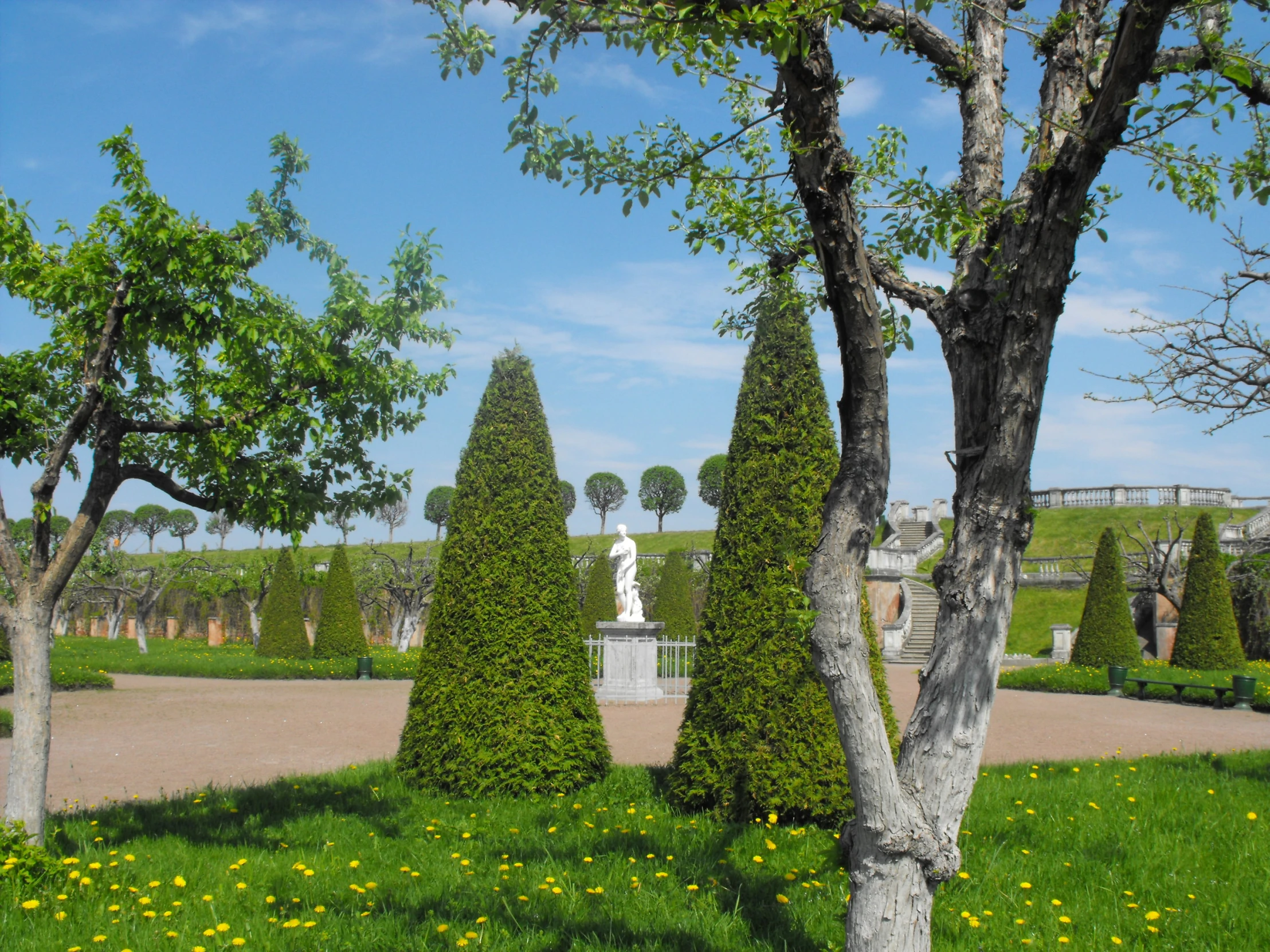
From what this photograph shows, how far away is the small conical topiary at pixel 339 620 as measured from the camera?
24.4 m

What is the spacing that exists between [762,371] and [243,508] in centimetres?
415

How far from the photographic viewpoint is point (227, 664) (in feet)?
74.3

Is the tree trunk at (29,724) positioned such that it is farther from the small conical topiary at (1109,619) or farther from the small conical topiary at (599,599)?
the small conical topiary at (1109,619)

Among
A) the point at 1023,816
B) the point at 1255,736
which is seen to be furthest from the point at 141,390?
the point at 1255,736

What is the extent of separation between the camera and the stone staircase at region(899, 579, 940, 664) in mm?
27016

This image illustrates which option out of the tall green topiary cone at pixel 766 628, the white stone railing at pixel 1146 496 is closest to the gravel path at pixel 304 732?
the tall green topiary cone at pixel 766 628

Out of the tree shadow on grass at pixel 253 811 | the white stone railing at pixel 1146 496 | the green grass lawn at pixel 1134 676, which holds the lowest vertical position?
the green grass lawn at pixel 1134 676

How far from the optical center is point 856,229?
120 inches

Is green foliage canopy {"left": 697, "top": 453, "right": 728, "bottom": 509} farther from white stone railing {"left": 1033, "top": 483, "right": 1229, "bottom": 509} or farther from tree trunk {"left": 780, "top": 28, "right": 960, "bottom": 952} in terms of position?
tree trunk {"left": 780, "top": 28, "right": 960, "bottom": 952}

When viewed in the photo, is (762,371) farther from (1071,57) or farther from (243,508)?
(243,508)

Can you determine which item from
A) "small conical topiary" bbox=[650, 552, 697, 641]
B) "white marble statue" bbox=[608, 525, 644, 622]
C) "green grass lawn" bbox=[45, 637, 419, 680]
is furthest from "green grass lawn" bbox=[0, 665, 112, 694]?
"small conical topiary" bbox=[650, 552, 697, 641]

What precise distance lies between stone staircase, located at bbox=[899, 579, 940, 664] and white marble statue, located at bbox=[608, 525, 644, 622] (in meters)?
11.6

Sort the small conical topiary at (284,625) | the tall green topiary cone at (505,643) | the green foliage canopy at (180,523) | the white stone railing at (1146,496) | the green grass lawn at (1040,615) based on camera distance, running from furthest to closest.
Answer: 1. the green foliage canopy at (180,523)
2. the white stone railing at (1146,496)
3. the green grass lawn at (1040,615)
4. the small conical topiary at (284,625)
5. the tall green topiary cone at (505,643)

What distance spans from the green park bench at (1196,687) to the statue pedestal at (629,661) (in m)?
9.71
